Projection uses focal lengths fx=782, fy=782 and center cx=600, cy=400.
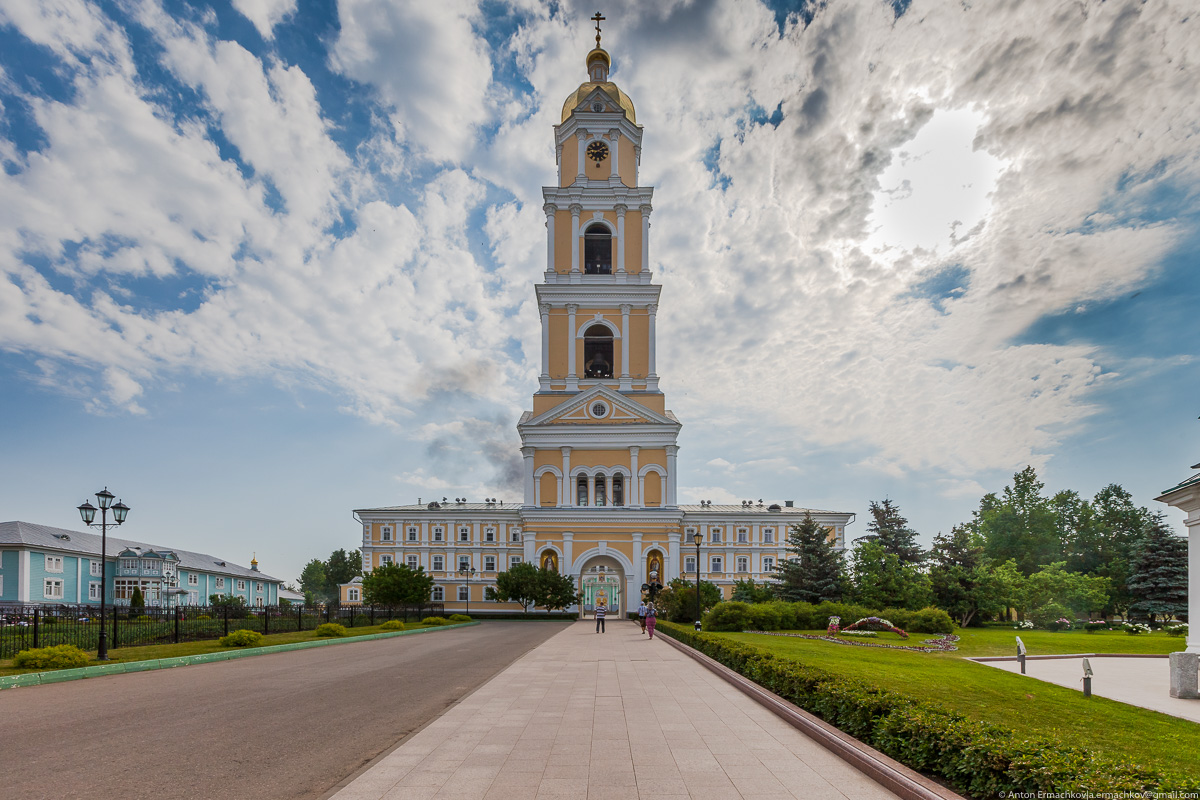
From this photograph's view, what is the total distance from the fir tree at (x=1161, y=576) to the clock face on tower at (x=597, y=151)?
4600 cm

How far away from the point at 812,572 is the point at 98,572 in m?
53.9

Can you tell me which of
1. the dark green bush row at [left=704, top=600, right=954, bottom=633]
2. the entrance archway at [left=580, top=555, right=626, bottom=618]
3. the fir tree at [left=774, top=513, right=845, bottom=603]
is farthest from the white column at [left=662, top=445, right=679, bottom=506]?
the dark green bush row at [left=704, top=600, right=954, bottom=633]

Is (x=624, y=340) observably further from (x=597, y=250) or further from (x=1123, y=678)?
(x=1123, y=678)

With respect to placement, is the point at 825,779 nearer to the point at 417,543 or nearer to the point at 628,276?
the point at 628,276

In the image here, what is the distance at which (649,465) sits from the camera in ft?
185

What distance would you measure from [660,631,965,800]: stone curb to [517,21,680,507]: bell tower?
42.7m

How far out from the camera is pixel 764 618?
33.9 m

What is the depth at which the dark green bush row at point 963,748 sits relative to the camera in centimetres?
596

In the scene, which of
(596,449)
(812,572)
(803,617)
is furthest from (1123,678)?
(596,449)

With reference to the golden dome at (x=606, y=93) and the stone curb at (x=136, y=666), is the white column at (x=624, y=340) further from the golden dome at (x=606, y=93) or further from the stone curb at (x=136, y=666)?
the stone curb at (x=136, y=666)

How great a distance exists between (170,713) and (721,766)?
8893 mm

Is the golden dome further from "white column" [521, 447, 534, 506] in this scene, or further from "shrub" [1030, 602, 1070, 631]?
"shrub" [1030, 602, 1070, 631]

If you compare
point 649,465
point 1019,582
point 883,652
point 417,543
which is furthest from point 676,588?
point 417,543

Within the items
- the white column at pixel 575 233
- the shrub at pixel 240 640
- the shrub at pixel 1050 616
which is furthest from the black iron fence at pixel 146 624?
the shrub at pixel 1050 616
